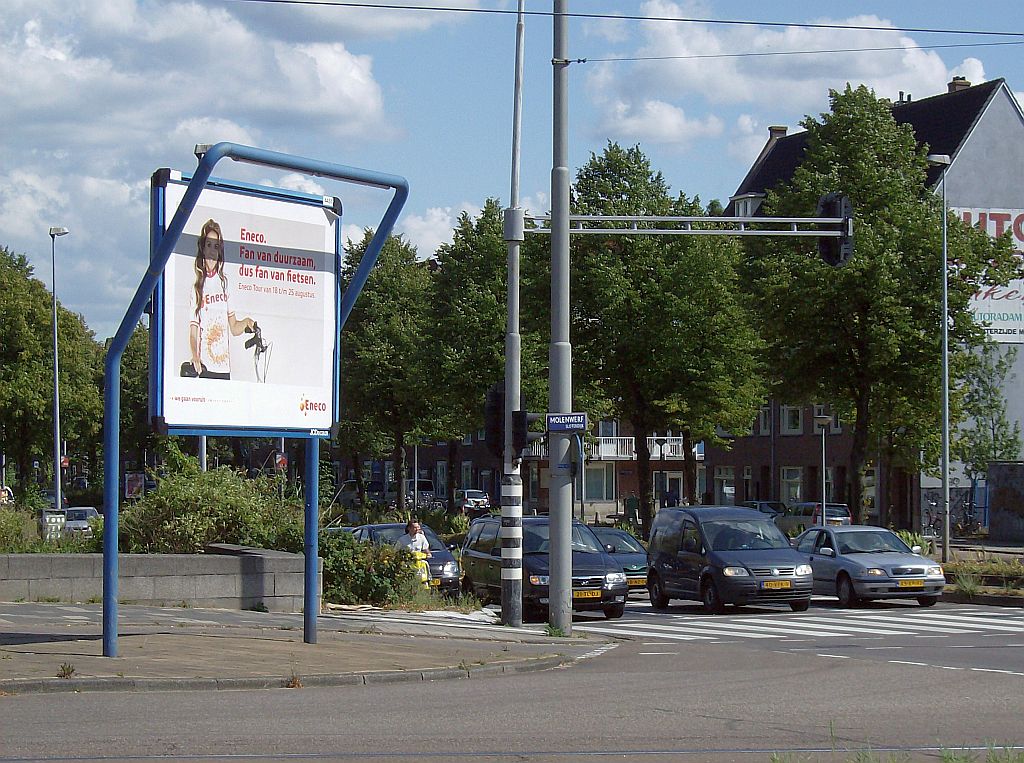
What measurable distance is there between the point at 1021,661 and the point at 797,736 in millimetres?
6858

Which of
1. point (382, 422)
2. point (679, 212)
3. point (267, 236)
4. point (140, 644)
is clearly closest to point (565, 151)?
point (267, 236)

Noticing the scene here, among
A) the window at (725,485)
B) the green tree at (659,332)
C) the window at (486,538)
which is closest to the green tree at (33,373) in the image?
the green tree at (659,332)

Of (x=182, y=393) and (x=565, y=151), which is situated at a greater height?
(x=565, y=151)

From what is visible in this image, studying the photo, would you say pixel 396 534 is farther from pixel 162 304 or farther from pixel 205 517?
pixel 162 304

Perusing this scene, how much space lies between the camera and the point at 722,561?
25.3m

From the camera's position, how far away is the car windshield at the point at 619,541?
2902cm

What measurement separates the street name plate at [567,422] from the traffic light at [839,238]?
16.5 ft

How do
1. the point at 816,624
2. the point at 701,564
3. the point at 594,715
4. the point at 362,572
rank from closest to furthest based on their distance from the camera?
the point at 594,715 → the point at 362,572 → the point at 816,624 → the point at 701,564

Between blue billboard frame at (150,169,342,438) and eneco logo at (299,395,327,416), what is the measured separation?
0.13 metres

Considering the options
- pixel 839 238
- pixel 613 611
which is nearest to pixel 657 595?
pixel 613 611

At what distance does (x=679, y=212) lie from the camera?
153 feet

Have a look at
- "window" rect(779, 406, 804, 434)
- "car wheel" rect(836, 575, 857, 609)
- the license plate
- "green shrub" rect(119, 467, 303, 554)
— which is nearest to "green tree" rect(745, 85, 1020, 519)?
"car wheel" rect(836, 575, 857, 609)

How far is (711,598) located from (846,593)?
10.7 ft

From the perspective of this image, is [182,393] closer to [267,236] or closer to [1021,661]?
[267,236]
